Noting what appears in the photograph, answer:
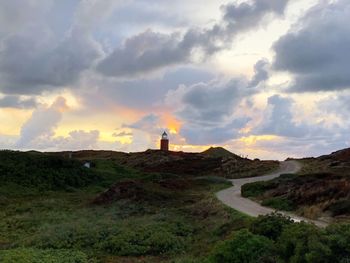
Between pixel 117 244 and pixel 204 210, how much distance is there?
9.55m

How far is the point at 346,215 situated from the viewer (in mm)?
27672

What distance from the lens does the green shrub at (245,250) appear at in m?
17.8

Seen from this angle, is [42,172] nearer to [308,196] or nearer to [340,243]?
[308,196]

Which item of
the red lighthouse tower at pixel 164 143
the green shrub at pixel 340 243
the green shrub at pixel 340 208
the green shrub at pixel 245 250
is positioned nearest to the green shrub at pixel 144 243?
the green shrub at pixel 245 250

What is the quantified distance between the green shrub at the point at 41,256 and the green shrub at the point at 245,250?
24.7 ft

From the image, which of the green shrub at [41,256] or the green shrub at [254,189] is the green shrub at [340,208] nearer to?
the green shrub at [254,189]

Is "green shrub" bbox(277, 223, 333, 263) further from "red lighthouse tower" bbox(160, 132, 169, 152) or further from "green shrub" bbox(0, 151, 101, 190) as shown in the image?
"red lighthouse tower" bbox(160, 132, 169, 152)

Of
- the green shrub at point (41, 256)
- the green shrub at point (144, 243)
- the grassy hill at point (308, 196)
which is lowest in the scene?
the green shrub at point (41, 256)

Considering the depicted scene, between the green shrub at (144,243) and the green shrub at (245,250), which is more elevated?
the green shrub at (245,250)

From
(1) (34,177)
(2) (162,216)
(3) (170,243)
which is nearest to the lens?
(3) (170,243)

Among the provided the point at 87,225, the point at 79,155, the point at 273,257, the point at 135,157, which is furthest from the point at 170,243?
the point at 79,155

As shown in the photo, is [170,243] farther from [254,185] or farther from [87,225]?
[254,185]

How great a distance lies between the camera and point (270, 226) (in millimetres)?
20266

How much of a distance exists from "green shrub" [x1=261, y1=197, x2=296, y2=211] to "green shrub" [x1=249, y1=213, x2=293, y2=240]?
12360 mm
